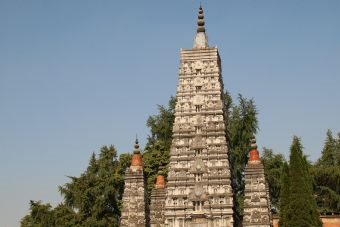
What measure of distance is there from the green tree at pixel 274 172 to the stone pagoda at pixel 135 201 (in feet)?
50.9

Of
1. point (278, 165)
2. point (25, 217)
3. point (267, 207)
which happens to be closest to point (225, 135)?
point (267, 207)

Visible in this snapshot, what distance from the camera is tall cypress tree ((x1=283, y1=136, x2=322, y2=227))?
114 ft

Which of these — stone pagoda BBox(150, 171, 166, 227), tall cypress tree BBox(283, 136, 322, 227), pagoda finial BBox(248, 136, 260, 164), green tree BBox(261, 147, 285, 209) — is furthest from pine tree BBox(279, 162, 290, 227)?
green tree BBox(261, 147, 285, 209)

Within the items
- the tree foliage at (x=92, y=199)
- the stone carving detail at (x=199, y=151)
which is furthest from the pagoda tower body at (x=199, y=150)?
the tree foliage at (x=92, y=199)

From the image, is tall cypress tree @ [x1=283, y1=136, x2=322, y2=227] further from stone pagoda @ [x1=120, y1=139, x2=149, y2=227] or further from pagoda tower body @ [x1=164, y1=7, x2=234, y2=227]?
stone pagoda @ [x1=120, y1=139, x2=149, y2=227]

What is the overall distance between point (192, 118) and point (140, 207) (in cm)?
797

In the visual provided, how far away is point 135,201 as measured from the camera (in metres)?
43.2

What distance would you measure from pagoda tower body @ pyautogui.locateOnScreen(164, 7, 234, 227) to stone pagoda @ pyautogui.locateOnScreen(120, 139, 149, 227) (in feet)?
9.77

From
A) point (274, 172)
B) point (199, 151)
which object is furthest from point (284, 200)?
point (274, 172)

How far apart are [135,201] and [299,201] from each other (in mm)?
13683

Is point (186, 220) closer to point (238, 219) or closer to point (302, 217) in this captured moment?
point (238, 219)

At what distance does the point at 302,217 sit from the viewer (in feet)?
114

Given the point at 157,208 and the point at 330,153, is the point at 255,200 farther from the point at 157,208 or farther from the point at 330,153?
the point at 330,153

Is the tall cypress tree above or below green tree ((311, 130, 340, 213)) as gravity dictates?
below
